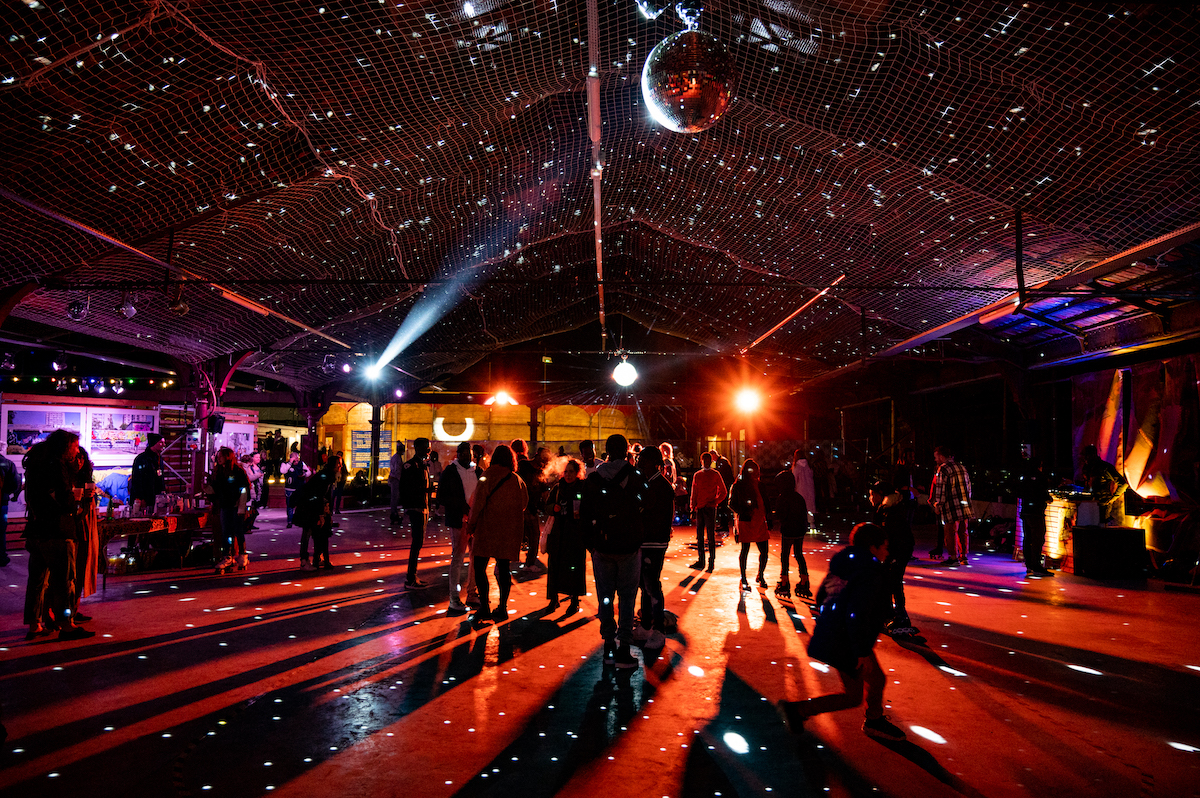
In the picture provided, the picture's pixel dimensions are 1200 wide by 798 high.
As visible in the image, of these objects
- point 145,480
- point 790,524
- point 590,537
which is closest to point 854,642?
point 590,537

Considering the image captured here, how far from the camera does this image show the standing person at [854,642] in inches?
Result: 142

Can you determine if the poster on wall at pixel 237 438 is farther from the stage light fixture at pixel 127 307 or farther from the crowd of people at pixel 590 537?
the stage light fixture at pixel 127 307

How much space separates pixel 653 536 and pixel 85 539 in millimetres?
4203

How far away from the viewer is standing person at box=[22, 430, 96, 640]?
5250 millimetres

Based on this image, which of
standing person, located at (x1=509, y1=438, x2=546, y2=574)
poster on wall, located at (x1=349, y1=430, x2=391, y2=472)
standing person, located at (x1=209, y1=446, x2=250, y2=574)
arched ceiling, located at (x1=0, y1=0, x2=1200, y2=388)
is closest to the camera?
arched ceiling, located at (x1=0, y1=0, x2=1200, y2=388)

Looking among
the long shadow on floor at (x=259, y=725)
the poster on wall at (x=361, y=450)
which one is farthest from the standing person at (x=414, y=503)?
the poster on wall at (x=361, y=450)

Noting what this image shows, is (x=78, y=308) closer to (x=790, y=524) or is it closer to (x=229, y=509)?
(x=229, y=509)

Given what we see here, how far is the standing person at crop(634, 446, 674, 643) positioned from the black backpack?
12.3 inches

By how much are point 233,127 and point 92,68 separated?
3.55ft

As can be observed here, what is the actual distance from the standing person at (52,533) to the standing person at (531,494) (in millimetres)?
3656

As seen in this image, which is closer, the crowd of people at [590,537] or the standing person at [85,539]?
the crowd of people at [590,537]

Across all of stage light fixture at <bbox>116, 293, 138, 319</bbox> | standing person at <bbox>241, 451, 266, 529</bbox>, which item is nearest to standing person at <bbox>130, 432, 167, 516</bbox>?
stage light fixture at <bbox>116, 293, 138, 319</bbox>

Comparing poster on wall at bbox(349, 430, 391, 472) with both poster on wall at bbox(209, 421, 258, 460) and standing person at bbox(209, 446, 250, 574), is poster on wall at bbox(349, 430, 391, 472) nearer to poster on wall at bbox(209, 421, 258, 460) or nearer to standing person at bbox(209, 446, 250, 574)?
poster on wall at bbox(209, 421, 258, 460)

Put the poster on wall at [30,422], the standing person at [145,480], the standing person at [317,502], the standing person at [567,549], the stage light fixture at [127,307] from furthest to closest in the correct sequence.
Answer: the poster on wall at [30,422], the standing person at [145,480], the stage light fixture at [127,307], the standing person at [317,502], the standing person at [567,549]
